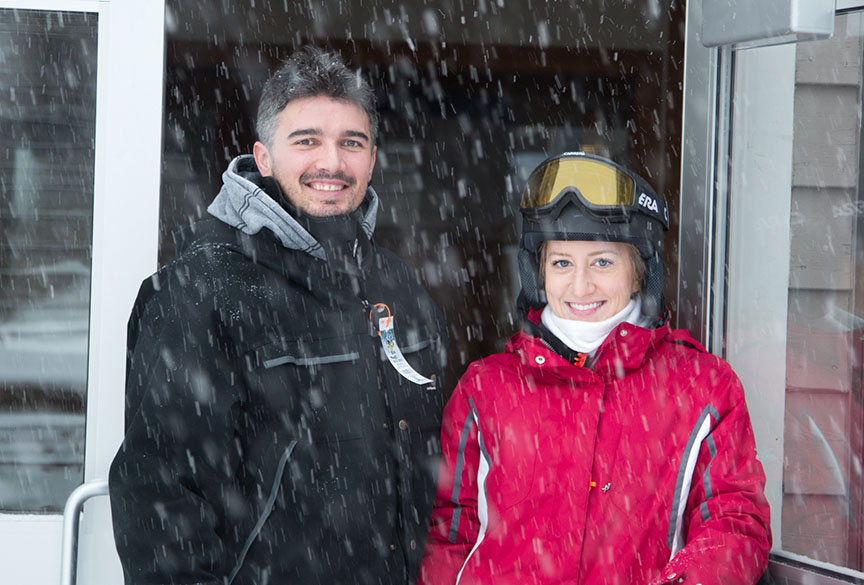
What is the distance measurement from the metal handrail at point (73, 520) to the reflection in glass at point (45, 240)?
A: 0.88ft

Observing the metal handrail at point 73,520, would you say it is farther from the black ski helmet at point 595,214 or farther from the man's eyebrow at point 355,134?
the black ski helmet at point 595,214

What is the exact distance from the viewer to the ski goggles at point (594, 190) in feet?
6.81

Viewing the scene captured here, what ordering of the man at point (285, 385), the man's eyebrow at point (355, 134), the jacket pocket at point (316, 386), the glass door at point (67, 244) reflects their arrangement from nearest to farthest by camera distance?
the man at point (285, 385) < the jacket pocket at point (316, 386) < the man's eyebrow at point (355, 134) < the glass door at point (67, 244)

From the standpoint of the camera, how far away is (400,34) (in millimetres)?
5312

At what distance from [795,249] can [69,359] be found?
190 cm

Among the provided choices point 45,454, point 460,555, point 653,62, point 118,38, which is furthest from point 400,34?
point 460,555

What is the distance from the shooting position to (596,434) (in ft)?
6.25

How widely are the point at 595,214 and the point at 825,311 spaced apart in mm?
767

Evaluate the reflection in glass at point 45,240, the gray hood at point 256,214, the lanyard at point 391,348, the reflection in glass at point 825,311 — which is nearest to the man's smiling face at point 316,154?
the gray hood at point 256,214

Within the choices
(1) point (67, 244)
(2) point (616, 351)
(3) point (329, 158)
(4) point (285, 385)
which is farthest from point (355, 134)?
(1) point (67, 244)

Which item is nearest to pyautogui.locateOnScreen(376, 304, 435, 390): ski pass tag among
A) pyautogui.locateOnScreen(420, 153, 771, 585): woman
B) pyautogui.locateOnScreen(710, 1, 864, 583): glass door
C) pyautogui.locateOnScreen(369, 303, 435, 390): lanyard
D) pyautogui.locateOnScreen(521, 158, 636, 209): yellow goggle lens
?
pyautogui.locateOnScreen(369, 303, 435, 390): lanyard

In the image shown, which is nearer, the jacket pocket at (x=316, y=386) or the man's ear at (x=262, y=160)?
the jacket pocket at (x=316, y=386)

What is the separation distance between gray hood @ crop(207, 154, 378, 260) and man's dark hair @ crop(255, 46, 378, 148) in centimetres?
18

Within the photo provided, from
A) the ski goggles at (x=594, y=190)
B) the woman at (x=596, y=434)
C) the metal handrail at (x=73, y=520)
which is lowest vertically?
the metal handrail at (x=73, y=520)
